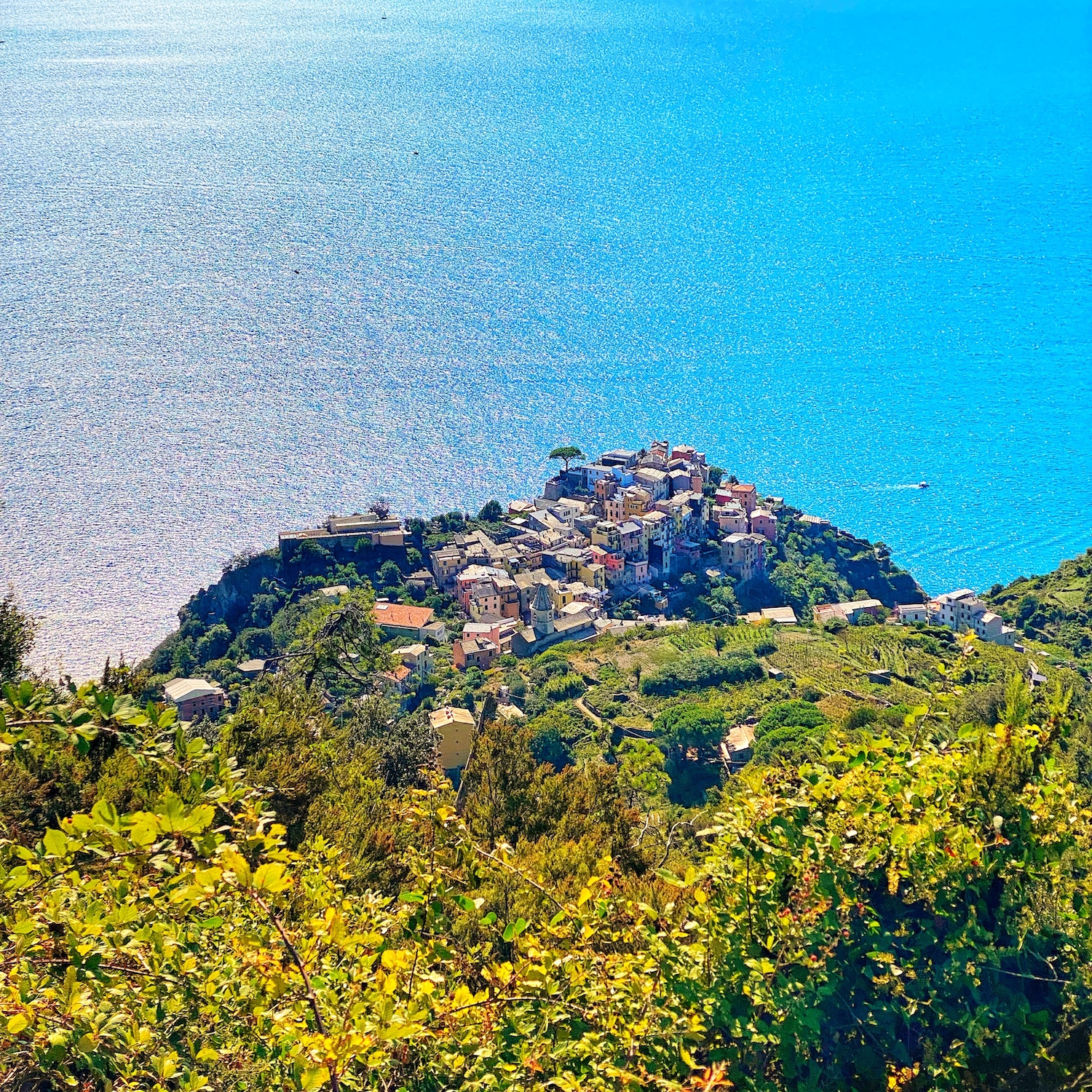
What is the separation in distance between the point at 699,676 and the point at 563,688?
107 inches

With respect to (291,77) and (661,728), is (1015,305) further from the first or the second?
(291,77)

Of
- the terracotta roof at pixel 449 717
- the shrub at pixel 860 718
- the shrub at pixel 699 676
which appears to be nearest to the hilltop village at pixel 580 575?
the shrub at pixel 699 676

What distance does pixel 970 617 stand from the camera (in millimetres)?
27797

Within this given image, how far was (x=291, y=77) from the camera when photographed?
7988 cm

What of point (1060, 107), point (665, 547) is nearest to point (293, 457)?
point (665, 547)

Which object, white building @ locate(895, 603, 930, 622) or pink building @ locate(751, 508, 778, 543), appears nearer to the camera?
white building @ locate(895, 603, 930, 622)

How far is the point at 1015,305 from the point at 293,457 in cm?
3443

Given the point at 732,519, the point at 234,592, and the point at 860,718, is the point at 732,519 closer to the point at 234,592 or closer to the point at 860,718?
the point at 234,592

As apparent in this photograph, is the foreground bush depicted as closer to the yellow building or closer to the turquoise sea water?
the yellow building

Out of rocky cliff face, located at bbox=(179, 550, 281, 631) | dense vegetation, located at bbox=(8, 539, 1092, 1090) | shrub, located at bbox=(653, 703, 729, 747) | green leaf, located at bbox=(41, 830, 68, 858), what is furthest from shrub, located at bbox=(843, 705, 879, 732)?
rocky cliff face, located at bbox=(179, 550, 281, 631)

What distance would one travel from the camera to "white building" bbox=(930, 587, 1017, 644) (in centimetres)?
2697

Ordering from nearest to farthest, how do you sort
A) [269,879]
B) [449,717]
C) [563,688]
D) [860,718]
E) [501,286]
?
1. [269,879]
2. [860,718]
3. [449,717]
4. [563,688]
5. [501,286]

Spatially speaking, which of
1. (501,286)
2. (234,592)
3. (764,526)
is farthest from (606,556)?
(501,286)

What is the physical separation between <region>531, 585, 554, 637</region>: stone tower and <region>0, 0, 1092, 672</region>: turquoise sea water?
837 cm
